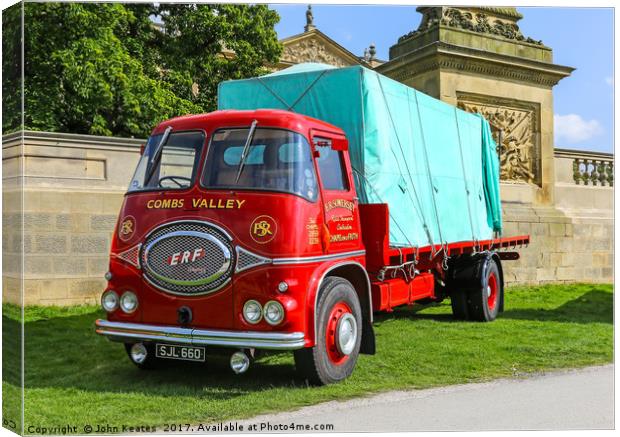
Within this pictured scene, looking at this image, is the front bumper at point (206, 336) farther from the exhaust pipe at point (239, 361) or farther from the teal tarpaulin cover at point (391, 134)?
the teal tarpaulin cover at point (391, 134)

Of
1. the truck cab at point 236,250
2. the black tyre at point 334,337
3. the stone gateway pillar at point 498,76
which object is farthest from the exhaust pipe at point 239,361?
the stone gateway pillar at point 498,76

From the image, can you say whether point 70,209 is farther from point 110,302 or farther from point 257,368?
point 257,368

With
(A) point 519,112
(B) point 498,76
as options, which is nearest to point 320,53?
(B) point 498,76

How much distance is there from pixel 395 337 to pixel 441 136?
9.36ft

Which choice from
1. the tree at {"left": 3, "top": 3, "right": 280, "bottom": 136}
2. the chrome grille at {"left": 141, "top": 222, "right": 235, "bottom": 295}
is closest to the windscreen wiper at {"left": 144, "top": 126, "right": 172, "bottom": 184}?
the chrome grille at {"left": 141, "top": 222, "right": 235, "bottom": 295}

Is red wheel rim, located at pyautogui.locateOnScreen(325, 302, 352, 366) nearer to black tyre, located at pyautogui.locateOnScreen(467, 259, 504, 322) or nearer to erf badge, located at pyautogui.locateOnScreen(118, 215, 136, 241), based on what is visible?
erf badge, located at pyautogui.locateOnScreen(118, 215, 136, 241)

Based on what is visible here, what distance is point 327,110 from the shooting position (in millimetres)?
7938

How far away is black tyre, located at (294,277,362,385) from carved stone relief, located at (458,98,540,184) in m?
9.41

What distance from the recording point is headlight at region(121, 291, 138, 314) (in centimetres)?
646

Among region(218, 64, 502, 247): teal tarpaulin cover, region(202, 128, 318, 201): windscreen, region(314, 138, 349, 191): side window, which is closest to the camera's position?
region(202, 128, 318, 201): windscreen

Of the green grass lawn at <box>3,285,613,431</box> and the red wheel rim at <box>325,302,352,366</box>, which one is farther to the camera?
the red wheel rim at <box>325,302,352,366</box>

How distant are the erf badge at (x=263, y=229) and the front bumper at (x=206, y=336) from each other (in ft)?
2.60

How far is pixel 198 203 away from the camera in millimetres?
6328

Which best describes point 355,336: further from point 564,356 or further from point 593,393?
point 564,356
